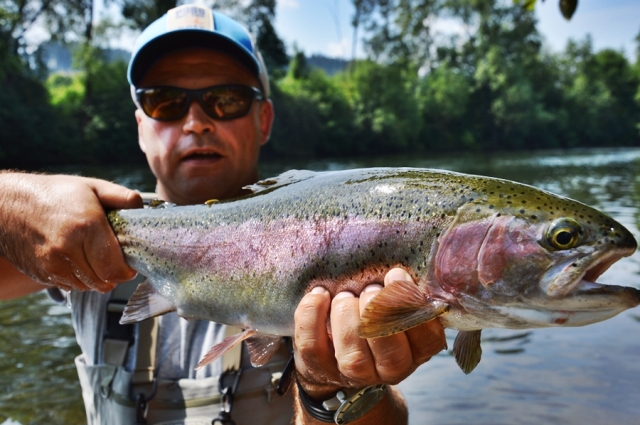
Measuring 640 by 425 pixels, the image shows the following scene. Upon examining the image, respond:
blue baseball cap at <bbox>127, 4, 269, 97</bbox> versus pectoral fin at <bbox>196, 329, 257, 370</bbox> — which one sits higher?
blue baseball cap at <bbox>127, 4, 269, 97</bbox>

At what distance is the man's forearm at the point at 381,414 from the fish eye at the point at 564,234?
1.13m

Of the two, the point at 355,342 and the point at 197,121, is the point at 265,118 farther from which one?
the point at 355,342

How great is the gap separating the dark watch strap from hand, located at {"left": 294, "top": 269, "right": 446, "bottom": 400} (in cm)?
29

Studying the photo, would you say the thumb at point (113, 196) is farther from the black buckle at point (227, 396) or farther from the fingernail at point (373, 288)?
the fingernail at point (373, 288)

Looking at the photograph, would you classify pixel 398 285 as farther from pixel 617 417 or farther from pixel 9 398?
pixel 9 398

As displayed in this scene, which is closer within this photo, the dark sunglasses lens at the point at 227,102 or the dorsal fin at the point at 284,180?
the dorsal fin at the point at 284,180

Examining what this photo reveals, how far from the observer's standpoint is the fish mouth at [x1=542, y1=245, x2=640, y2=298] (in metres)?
1.53

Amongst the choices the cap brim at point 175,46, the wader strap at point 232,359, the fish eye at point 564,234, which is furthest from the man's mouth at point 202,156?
the fish eye at point 564,234

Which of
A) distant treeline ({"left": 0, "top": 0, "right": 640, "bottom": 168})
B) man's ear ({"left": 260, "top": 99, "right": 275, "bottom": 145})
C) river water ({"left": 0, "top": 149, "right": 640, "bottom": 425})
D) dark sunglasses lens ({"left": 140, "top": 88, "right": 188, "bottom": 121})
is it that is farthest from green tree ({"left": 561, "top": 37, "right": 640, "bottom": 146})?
dark sunglasses lens ({"left": 140, "top": 88, "right": 188, "bottom": 121})

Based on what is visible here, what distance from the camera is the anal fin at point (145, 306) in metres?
2.27

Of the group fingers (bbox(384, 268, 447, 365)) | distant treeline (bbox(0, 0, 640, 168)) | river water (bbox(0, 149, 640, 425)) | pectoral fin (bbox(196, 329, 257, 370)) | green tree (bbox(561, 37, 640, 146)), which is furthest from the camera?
green tree (bbox(561, 37, 640, 146))

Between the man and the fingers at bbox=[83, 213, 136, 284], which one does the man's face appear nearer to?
the man

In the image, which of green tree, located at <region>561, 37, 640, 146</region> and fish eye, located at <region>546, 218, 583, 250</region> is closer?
fish eye, located at <region>546, 218, 583, 250</region>

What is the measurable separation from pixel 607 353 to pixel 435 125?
5039 cm
